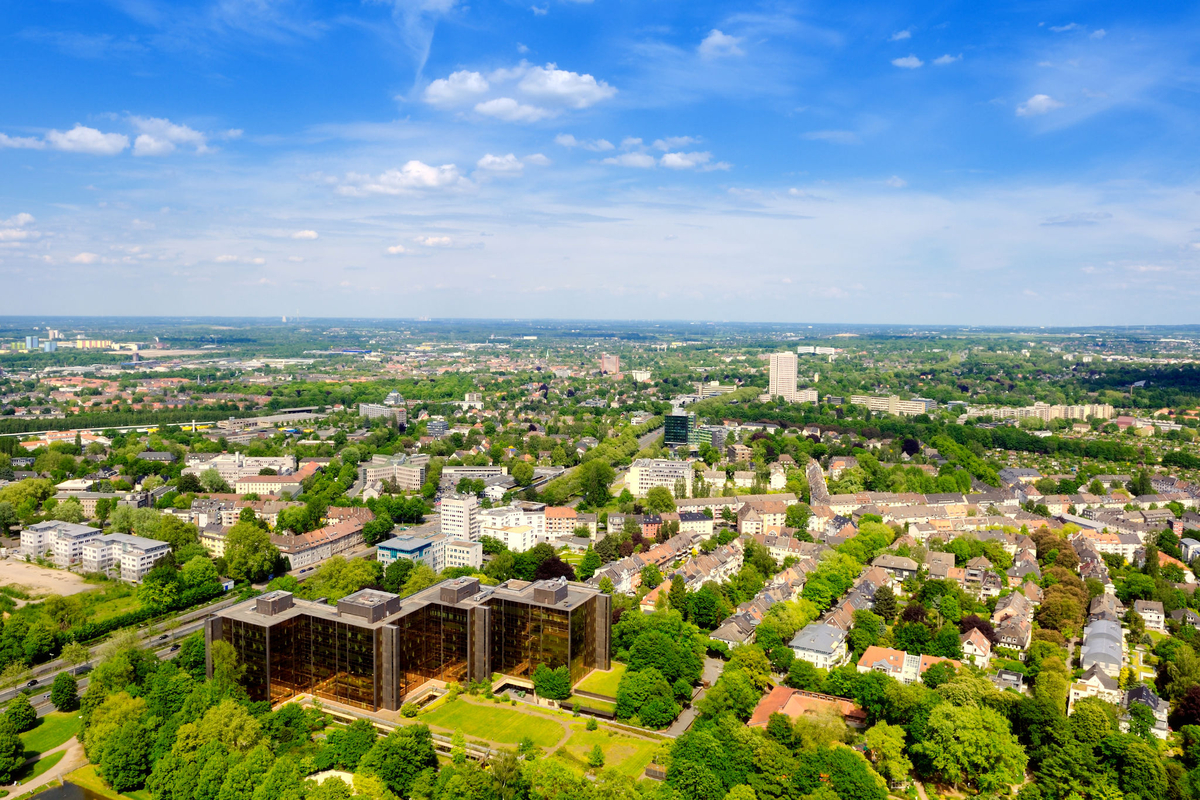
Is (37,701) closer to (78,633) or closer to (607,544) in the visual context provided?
(78,633)

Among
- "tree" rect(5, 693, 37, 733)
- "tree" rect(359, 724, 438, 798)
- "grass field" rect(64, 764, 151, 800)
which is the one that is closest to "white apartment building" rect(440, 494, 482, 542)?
"tree" rect(5, 693, 37, 733)

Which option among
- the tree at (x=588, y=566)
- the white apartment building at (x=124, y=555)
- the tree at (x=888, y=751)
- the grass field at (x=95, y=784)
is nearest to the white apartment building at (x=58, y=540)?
the white apartment building at (x=124, y=555)

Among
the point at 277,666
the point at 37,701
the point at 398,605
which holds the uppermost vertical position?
the point at 398,605

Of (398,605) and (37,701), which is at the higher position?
(398,605)

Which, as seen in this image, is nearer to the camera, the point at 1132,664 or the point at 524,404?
the point at 1132,664

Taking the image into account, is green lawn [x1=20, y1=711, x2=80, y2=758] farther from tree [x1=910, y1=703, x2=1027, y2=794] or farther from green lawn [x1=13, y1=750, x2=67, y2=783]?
tree [x1=910, y1=703, x2=1027, y2=794]

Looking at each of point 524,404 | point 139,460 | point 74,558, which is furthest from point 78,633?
point 524,404

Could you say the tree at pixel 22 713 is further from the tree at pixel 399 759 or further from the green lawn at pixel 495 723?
the green lawn at pixel 495 723
